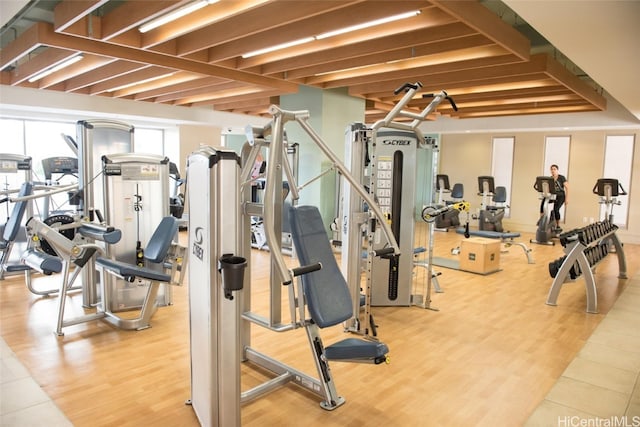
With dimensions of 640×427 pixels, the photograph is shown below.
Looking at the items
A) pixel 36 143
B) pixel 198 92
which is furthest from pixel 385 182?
pixel 36 143

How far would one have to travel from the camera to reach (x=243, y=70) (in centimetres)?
562

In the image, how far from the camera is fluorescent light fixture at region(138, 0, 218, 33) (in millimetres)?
3452

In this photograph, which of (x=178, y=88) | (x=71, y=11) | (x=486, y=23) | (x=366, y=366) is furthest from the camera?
(x=178, y=88)

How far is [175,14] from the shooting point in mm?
3672

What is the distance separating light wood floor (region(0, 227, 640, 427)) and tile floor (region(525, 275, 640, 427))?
0.29 ft

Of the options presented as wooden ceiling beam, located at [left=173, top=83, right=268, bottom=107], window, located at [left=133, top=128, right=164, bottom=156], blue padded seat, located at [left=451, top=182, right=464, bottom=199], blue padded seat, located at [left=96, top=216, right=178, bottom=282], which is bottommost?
blue padded seat, located at [left=96, top=216, right=178, bottom=282]

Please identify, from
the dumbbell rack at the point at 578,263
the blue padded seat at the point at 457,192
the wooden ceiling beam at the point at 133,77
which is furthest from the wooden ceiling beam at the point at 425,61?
the blue padded seat at the point at 457,192

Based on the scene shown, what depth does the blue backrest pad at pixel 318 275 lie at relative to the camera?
2.50 m

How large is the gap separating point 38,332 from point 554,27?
4.67m

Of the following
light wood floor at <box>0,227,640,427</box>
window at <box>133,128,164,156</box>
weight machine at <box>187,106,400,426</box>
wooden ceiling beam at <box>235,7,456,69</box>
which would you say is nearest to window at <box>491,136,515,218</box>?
light wood floor at <box>0,227,640,427</box>

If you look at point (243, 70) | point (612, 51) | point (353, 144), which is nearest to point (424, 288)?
point (353, 144)

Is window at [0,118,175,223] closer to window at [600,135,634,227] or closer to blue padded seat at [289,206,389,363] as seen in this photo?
blue padded seat at [289,206,389,363]

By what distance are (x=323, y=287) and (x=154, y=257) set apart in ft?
6.48

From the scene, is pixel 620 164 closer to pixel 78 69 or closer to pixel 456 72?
pixel 456 72
